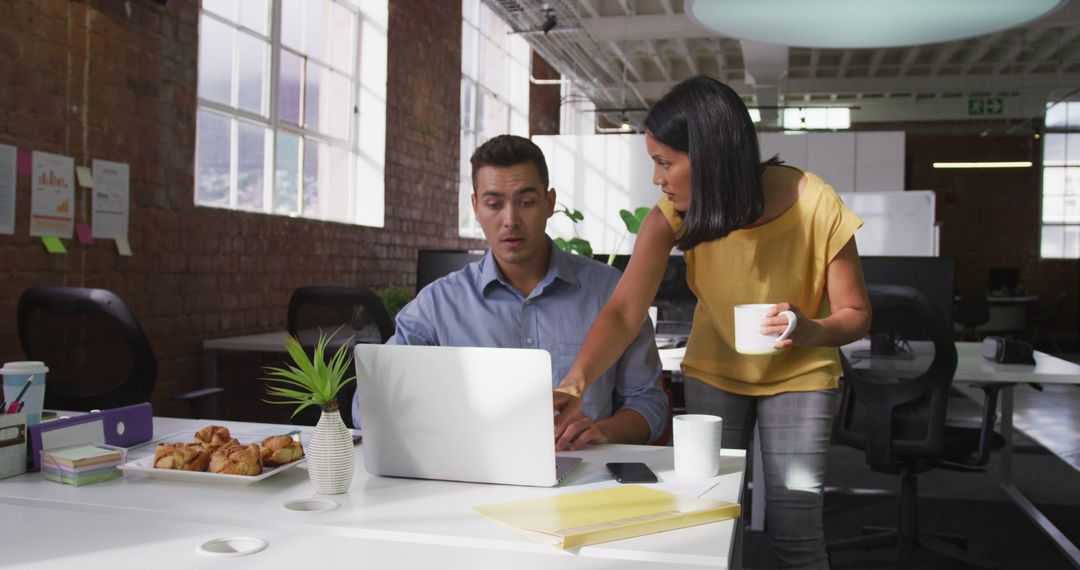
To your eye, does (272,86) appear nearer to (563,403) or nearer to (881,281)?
(881,281)

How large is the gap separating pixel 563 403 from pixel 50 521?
767mm

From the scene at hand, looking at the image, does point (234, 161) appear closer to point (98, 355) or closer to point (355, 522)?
point (98, 355)

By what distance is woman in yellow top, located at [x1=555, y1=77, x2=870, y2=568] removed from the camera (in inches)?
65.2

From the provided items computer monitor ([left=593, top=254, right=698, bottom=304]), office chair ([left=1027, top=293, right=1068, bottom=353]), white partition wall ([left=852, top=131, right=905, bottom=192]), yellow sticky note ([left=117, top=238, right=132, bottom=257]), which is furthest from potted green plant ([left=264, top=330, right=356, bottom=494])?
office chair ([left=1027, top=293, right=1068, bottom=353])

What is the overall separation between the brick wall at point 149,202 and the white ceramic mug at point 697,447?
2735 millimetres

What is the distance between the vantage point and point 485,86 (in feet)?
28.9

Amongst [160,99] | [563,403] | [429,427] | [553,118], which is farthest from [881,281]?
[553,118]

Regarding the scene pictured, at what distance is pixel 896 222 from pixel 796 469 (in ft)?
20.3

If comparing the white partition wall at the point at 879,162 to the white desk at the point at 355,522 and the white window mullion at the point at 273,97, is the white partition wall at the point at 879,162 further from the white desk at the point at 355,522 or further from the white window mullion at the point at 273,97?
the white desk at the point at 355,522

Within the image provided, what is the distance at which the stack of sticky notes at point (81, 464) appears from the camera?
1352 millimetres

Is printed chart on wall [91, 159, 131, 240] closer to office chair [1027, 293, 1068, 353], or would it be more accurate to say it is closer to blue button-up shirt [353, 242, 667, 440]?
blue button-up shirt [353, 242, 667, 440]

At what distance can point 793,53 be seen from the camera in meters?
12.0

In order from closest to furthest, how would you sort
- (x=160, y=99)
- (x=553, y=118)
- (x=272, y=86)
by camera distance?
(x=160, y=99) < (x=272, y=86) < (x=553, y=118)

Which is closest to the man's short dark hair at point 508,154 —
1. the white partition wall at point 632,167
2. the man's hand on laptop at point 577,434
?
the man's hand on laptop at point 577,434
